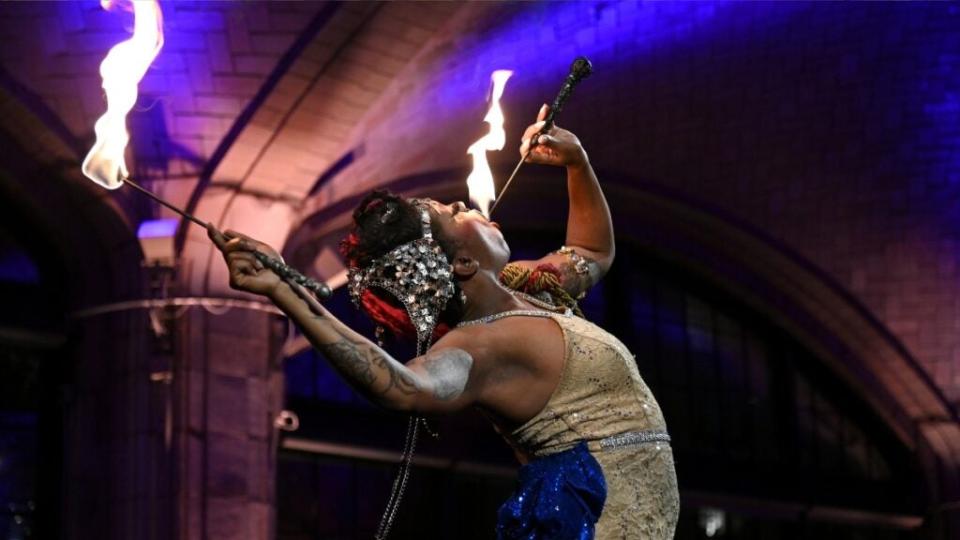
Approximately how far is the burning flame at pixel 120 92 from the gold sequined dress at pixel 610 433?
2.60 ft

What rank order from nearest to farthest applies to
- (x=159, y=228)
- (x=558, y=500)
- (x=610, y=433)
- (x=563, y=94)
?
(x=558, y=500) < (x=610, y=433) < (x=563, y=94) < (x=159, y=228)

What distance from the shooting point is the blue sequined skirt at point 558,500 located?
328 cm

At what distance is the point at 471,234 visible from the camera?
11.4 ft

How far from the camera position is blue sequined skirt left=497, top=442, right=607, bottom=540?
10.8ft

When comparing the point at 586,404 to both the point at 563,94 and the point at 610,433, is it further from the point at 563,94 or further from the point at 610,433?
the point at 563,94

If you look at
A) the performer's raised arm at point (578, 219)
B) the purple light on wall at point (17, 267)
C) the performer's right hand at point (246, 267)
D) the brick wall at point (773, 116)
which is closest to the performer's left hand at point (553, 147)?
the performer's raised arm at point (578, 219)

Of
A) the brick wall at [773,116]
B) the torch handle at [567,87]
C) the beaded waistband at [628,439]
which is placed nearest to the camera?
the beaded waistband at [628,439]

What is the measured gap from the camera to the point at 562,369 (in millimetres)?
3387

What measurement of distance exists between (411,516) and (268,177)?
11.7ft

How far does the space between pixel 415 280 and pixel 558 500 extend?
488mm

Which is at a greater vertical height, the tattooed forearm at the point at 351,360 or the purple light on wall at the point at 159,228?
the purple light on wall at the point at 159,228

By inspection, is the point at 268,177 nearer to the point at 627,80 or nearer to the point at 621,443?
the point at 627,80

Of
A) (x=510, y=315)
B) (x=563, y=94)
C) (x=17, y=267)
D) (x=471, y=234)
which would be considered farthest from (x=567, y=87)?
(x=17, y=267)

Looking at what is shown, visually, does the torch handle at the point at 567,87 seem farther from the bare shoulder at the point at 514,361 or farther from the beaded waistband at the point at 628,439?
the beaded waistband at the point at 628,439
